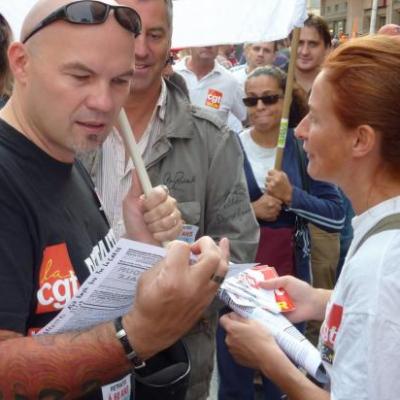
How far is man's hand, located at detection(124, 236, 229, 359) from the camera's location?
1351 millimetres

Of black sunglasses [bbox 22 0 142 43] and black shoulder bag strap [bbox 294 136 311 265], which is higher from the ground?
black sunglasses [bbox 22 0 142 43]

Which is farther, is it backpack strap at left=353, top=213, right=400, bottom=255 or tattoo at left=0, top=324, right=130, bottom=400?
backpack strap at left=353, top=213, right=400, bottom=255

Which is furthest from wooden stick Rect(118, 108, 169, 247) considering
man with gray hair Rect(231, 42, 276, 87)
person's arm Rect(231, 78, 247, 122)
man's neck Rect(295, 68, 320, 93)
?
man with gray hair Rect(231, 42, 276, 87)

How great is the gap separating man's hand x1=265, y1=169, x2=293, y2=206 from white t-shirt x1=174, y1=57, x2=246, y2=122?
2863 mm

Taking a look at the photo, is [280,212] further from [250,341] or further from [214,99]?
[214,99]

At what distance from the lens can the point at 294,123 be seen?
4.11 metres

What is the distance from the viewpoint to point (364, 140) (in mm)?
1816

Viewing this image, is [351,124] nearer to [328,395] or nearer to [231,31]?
[328,395]

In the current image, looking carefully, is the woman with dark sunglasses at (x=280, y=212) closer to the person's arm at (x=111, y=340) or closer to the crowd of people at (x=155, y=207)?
the crowd of people at (x=155, y=207)

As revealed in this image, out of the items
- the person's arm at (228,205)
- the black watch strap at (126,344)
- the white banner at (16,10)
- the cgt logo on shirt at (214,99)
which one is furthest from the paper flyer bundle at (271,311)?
the cgt logo on shirt at (214,99)

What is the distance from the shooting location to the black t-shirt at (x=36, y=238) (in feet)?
4.29

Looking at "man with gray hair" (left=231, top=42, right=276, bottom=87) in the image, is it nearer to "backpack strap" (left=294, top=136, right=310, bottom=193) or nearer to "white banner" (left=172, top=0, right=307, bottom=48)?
"backpack strap" (left=294, top=136, right=310, bottom=193)

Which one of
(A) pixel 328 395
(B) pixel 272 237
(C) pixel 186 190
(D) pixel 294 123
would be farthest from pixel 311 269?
(A) pixel 328 395

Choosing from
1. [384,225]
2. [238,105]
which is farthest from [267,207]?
[238,105]
